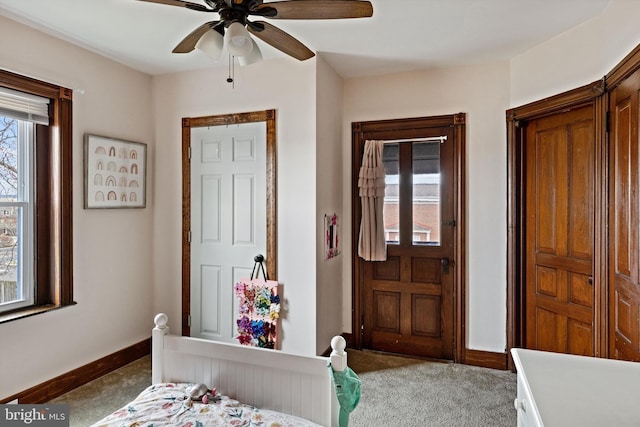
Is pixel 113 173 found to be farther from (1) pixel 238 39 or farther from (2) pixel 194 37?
(1) pixel 238 39

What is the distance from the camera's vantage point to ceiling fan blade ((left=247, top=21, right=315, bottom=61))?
1638 mm

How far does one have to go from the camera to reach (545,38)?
2.66 metres

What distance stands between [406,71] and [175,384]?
3.01 metres

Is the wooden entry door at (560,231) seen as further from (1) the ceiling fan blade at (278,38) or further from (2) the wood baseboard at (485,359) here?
(1) the ceiling fan blade at (278,38)

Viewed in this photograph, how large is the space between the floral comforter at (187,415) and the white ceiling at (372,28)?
2.15m

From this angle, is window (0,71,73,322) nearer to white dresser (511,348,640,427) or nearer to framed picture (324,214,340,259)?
framed picture (324,214,340,259)

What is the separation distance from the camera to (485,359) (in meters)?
3.09

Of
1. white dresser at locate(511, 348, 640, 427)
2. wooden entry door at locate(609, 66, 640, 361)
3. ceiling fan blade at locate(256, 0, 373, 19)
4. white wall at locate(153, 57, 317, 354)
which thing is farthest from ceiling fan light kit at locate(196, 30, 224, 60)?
wooden entry door at locate(609, 66, 640, 361)

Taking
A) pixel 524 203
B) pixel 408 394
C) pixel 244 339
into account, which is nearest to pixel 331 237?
pixel 244 339

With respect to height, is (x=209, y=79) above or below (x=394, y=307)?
above

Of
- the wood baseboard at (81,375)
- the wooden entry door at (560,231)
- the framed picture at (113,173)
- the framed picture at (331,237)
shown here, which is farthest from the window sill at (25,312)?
the wooden entry door at (560,231)

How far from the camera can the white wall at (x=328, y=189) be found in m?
2.96

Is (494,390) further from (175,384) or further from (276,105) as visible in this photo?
(276,105)

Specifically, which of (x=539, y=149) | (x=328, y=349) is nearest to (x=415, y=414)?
(x=328, y=349)
